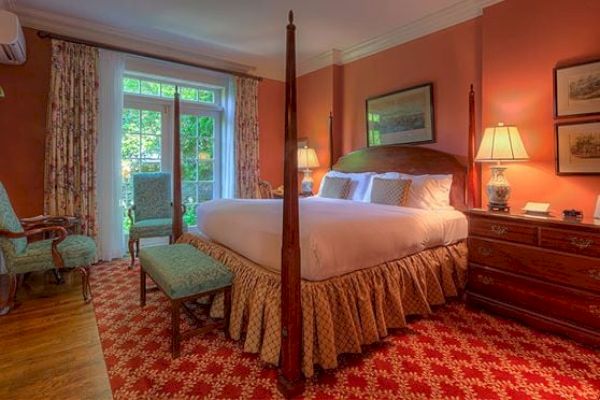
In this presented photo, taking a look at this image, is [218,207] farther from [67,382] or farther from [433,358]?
[433,358]

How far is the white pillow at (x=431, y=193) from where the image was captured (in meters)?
3.14

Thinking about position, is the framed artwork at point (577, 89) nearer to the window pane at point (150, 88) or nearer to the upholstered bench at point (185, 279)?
the upholstered bench at point (185, 279)

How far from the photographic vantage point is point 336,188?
12.9 feet

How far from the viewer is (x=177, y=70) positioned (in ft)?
14.5

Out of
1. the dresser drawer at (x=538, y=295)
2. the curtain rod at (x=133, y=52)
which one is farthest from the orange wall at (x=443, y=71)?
the curtain rod at (x=133, y=52)

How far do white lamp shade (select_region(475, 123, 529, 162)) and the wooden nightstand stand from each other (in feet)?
1.54

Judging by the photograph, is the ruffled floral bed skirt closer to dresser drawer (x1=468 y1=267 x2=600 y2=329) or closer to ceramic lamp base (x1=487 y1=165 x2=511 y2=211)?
dresser drawer (x1=468 y1=267 x2=600 y2=329)

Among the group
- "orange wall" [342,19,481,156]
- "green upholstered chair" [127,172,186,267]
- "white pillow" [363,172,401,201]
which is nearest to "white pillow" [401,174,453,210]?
"white pillow" [363,172,401,201]

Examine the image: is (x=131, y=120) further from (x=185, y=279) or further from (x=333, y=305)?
(x=333, y=305)

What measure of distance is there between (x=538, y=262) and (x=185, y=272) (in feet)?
7.88

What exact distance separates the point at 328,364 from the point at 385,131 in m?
3.06

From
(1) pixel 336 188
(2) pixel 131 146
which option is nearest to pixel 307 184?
(1) pixel 336 188

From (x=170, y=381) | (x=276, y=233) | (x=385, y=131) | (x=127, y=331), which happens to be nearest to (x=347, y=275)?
(x=276, y=233)

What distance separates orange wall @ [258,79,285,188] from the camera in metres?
5.16
